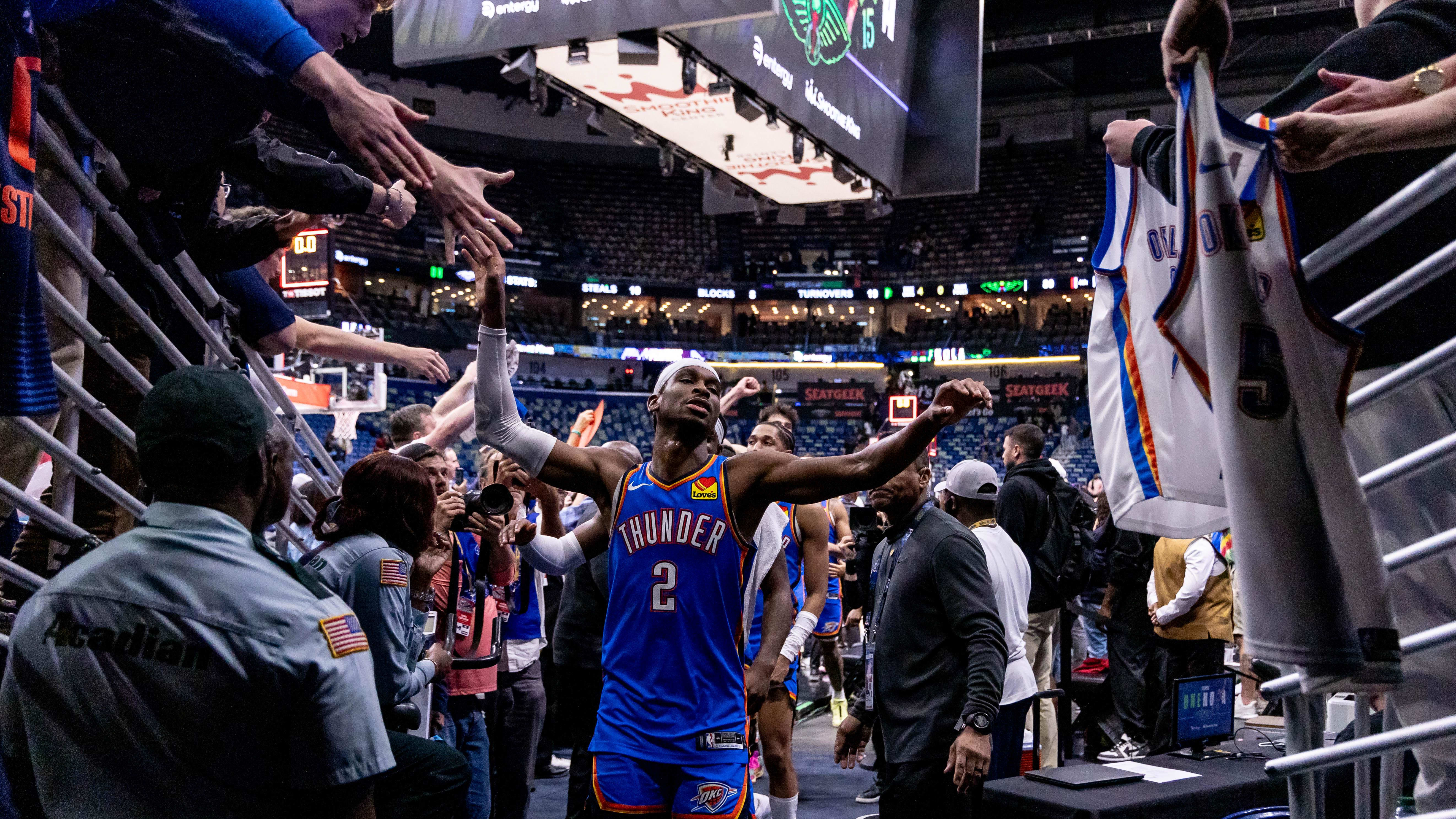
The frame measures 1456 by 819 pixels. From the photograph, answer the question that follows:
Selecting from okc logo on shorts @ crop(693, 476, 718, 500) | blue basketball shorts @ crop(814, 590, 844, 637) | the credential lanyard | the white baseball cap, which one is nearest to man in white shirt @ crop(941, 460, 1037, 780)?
the white baseball cap

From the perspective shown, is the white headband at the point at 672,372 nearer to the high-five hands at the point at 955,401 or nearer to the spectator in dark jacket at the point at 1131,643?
the high-five hands at the point at 955,401

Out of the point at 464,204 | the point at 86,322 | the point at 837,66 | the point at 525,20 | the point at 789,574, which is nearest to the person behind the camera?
the point at 464,204

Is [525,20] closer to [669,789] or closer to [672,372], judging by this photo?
[672,372]

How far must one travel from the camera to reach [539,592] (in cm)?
629

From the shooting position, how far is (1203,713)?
5.32m

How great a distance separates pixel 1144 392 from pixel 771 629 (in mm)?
3025

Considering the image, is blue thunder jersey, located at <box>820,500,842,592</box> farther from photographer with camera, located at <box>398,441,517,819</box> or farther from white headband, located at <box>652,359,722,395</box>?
white headband, located at <box>652,359,722,395</box>

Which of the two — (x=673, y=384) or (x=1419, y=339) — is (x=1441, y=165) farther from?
(x=673, y=384)

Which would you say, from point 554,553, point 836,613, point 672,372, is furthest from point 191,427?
point 836,613

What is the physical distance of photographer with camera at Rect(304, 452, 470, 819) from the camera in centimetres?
275

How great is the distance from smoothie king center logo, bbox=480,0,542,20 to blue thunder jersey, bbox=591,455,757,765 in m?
4.20

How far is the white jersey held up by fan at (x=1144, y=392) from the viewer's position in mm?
1962

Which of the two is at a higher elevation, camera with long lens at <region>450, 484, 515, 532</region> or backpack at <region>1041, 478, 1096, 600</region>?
camera with long lens at <region>450, 484, 515, 532</region>

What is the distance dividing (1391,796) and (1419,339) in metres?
0.72
